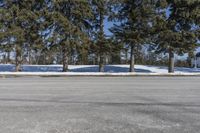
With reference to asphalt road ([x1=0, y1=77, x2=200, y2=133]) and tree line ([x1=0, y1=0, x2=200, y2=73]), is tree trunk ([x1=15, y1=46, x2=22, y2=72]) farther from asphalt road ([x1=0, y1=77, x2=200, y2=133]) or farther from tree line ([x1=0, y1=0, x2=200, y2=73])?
asphalt road ([x1=0, y1=77, x2=200, y2=133])

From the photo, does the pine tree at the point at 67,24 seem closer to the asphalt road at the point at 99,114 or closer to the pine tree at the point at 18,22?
the pine tree at the point at 18,22

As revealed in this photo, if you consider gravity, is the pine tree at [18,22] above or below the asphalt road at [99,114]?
above

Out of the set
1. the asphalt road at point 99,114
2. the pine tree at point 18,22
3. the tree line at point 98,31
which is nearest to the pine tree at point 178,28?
the tree line at point 98,31

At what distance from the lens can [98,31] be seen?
4503cm

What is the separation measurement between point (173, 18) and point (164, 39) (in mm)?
2874

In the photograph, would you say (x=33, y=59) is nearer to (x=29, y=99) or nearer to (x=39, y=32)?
(x=39, y=32)

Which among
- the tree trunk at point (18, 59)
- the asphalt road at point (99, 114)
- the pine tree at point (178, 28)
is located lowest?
the asphalt road at point (99, 114)

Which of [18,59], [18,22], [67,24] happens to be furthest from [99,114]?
[18,59]

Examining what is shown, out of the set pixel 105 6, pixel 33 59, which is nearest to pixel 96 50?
pixel 105 6

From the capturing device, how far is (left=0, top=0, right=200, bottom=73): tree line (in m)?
42.2

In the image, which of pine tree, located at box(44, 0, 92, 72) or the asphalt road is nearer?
the asphalt road

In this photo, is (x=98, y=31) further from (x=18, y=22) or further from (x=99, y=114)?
(x=99, y=114)

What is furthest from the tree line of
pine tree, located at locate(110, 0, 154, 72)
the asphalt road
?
the asphalt road

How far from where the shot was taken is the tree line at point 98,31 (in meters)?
42.2
